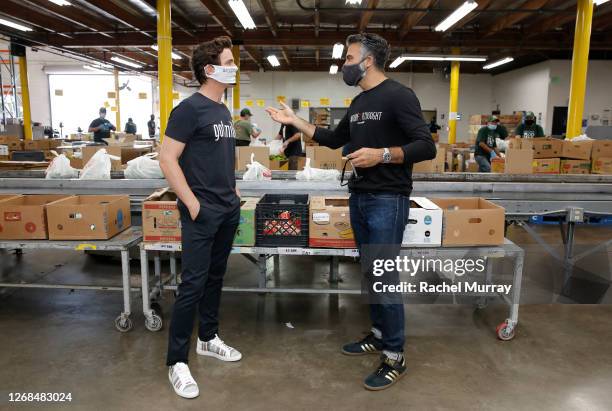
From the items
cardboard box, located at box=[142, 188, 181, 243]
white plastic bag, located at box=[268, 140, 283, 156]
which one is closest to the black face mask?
cardboard box, located at box=[142, 188, 181, 243]

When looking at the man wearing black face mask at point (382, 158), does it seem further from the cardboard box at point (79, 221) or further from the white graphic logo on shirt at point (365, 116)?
the cardboard box at point (79, 221)

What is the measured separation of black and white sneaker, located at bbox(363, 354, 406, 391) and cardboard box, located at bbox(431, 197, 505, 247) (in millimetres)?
833

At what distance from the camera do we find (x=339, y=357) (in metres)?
2.85

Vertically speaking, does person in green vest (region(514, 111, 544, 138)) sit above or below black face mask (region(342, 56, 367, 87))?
below

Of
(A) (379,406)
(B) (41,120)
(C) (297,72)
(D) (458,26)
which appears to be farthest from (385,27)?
(B) (41,120)

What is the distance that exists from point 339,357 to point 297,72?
16.7m

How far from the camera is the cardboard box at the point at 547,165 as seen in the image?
22.2 feet

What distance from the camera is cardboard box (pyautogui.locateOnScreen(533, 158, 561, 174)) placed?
6.78m

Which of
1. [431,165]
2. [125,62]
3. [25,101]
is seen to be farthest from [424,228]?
[125,62]

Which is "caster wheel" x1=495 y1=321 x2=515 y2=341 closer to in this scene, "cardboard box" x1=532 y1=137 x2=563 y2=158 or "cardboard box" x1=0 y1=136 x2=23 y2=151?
"cardboard box" x1=532 y1=137 x2=563 y2=158

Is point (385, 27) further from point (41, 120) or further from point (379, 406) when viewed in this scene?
point (41, 120)

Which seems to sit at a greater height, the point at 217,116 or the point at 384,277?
the point at 217,116

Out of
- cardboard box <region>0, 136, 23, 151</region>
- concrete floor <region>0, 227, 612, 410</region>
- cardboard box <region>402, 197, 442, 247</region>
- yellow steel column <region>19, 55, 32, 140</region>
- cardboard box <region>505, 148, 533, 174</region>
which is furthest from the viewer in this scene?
yellow steel column <region>19, 55, 32, 140</region>

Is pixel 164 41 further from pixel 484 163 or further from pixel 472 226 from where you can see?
pixel 472 226
